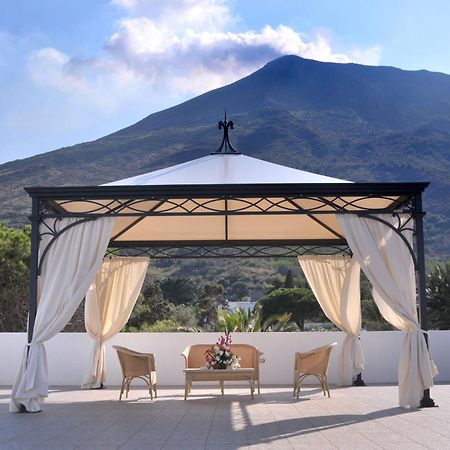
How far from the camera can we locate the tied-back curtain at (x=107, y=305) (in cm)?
1154

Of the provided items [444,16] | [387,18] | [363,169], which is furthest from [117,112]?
[444,16]

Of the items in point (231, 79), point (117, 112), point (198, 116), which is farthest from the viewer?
point (231, 79)

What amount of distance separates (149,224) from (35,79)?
103 ft

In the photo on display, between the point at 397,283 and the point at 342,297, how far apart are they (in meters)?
3.53

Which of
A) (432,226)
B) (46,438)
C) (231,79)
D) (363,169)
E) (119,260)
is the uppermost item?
(231,79)

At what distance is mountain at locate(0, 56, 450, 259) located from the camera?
3819 cm

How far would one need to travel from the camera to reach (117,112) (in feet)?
160

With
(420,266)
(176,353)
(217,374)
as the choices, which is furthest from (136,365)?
(420,266)

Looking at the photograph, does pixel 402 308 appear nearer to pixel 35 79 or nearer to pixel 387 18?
pixel 387 18

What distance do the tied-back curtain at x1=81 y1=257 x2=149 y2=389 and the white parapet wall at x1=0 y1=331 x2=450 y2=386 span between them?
1018 millimetres

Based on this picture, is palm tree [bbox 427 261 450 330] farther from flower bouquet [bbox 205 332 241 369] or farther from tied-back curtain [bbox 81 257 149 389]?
flower bouquet [bbox 205 332 241 369]

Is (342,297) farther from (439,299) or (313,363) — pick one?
(439,299)

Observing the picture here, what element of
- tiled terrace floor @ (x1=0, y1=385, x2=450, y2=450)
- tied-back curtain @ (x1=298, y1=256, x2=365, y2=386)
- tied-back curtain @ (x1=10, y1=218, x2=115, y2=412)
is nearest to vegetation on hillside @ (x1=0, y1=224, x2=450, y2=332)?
tied-back curtain @ (x1=298, y1=256, x2=365, y2=386)

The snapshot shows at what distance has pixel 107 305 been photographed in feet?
38.4
